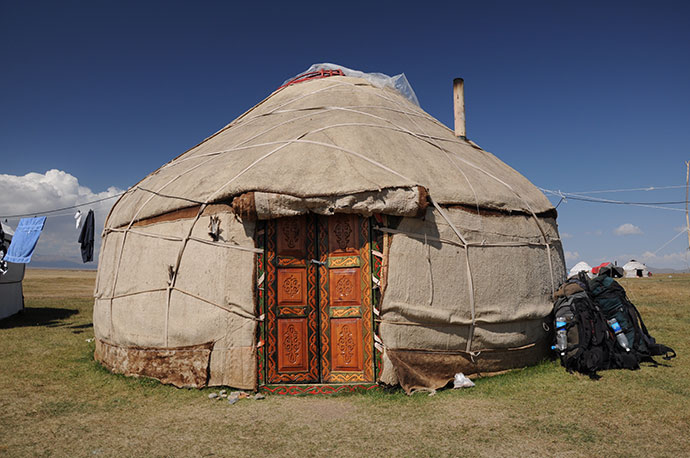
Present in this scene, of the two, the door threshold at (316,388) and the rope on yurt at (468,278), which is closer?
the door threshold at (316,388)

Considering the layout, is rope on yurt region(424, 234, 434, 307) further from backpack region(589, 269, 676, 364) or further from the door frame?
backpack region(589, 269, 676, 364)

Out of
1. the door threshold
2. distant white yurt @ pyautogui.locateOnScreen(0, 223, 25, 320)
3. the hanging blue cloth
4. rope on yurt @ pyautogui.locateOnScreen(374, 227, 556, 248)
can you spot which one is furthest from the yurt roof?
distant white yurt @ pyautogui.locateOnScreen(0, 223, 25, 320)

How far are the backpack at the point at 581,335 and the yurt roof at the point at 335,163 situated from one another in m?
1.19

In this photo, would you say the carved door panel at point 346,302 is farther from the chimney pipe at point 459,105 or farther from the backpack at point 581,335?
the chimney pipe at point 459,105

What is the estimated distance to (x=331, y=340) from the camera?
4.44 meters

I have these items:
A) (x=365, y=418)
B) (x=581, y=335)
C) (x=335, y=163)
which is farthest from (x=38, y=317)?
(x=581, y=335)

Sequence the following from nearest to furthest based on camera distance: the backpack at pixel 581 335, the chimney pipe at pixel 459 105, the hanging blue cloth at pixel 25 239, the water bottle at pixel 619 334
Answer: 1. the backpack at pixel 581 335
2. the water bottle at pixel 619 334
3. the chimney pipe at pixel 459 105
4. the hanging blue cloth at pixel 25 239

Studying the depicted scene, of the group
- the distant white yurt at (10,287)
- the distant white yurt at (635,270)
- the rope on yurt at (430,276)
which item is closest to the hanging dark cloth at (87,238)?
the distant white yurt at (10,287)

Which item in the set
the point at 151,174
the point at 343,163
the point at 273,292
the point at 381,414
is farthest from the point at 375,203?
the point at 151,174

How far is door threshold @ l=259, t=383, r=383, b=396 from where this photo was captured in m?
4.29

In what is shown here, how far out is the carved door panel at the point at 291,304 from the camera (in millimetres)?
4395

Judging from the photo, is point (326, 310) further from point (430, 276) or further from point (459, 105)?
point (459, 105)

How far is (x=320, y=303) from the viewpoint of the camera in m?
4.48

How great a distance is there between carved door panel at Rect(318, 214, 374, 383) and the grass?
0.32 m
